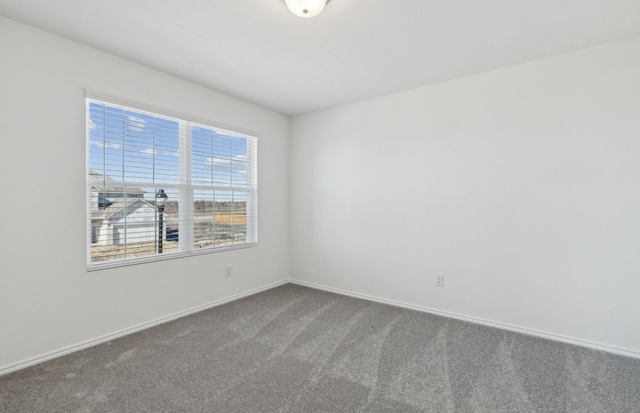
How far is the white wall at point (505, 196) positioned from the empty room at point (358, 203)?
17mm

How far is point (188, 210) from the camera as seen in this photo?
3105mm

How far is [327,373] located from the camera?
202 cm

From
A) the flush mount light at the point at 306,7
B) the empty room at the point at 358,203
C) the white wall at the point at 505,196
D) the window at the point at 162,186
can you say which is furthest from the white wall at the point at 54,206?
the white wall at the point at 505,196

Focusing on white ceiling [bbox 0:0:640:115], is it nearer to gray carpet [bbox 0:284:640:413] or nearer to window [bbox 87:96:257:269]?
window [bbox 87:96:257:269]

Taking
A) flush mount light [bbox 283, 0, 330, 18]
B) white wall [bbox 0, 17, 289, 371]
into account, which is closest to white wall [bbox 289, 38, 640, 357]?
flush mount light [bbox 283, 0, 330, 18]

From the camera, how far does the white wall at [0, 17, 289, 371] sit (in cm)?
202

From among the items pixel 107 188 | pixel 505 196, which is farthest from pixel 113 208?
pixel 505 196

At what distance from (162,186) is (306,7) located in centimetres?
208

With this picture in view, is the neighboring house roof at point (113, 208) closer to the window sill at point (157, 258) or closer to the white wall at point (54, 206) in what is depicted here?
the white wall at point (54, 206)

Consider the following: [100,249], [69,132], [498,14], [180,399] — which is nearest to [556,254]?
[498,14]

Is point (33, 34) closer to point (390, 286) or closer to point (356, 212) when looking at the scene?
point (356, 212)

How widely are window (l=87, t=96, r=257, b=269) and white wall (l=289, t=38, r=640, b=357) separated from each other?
3.96 ft

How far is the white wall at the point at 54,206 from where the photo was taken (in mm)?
2016

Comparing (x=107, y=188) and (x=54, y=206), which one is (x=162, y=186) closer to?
(x=107, y=188)
